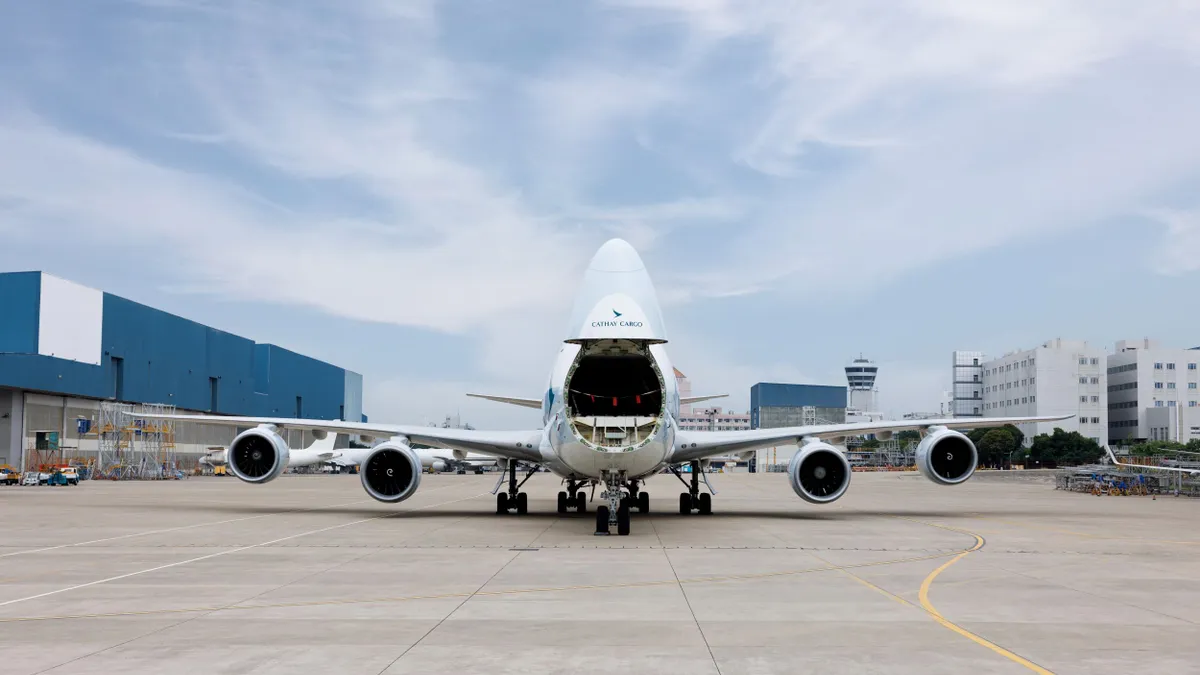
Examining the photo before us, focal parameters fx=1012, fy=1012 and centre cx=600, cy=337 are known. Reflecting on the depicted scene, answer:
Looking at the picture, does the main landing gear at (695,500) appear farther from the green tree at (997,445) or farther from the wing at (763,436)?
the green tree at (997,445)

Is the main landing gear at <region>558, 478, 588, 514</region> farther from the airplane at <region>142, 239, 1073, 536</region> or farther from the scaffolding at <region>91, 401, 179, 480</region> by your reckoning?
the scaffolding at <region>91, 401, 179, 480</region>

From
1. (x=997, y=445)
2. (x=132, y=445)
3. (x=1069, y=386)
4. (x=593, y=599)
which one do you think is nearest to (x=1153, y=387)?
(x=1069, y=386)

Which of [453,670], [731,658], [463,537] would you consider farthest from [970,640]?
[463,537]

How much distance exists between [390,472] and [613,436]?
7707 millimetres

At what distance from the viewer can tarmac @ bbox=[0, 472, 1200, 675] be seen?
28.2 ft

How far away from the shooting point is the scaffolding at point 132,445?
81250mm

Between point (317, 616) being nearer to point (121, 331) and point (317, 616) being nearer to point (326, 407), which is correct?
point (121, 331)

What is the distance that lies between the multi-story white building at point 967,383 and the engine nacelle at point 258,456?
162652 millimetres

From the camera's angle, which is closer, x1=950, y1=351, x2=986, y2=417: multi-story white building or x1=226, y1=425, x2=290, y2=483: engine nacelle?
x1=226, y1=425, x2=290, y2=483: engine nacelle

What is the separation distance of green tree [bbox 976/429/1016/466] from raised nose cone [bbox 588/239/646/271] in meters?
117

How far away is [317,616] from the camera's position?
10.7 metres

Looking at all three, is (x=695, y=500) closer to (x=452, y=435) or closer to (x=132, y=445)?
(x=452, y=435)

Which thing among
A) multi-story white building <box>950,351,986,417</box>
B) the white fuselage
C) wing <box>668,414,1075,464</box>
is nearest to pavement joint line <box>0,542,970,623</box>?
the white fuselage

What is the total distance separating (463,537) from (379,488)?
600 centimetres
